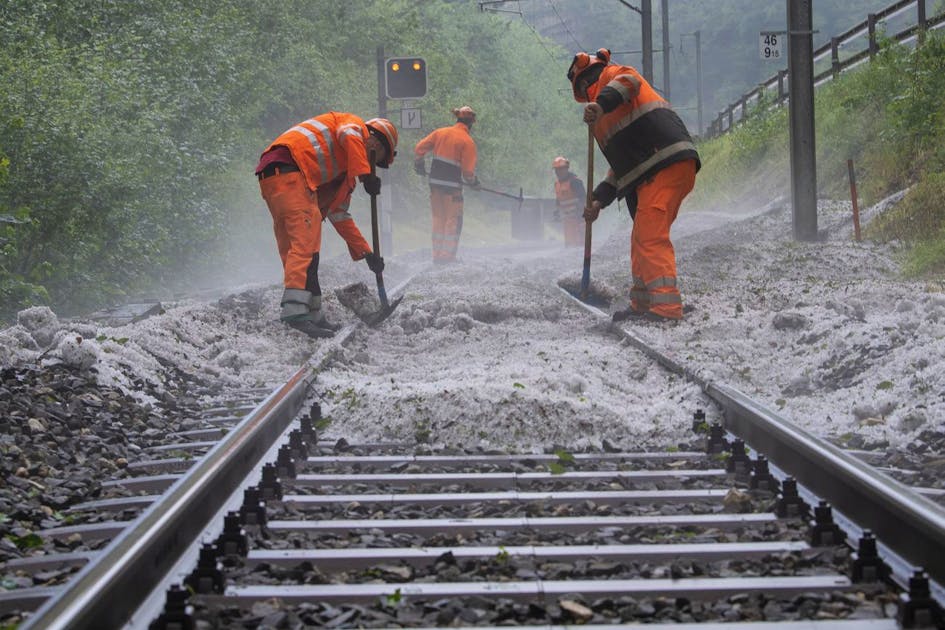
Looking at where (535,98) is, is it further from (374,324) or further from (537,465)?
(537,465)

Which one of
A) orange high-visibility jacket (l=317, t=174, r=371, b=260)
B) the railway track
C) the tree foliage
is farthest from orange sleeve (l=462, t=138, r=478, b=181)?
the railway track

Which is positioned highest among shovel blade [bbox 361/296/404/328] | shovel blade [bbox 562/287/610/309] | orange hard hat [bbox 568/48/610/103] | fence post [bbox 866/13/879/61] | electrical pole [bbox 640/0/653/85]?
electrical pole [bbox 640/0/653/85]

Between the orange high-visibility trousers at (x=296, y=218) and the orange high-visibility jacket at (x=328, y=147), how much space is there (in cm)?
11

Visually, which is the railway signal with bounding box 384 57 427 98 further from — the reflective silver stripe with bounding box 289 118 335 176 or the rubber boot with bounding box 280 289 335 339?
the rubber boot with bounding box 280 289 335 339

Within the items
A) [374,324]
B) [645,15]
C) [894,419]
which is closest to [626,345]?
[374,324]

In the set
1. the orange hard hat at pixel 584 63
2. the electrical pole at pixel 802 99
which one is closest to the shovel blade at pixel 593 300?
the orange hard hat at pixel 584 63

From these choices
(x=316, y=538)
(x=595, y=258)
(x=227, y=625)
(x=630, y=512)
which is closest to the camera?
(x=227, y=625)

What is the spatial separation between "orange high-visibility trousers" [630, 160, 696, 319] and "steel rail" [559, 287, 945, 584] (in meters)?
3.47

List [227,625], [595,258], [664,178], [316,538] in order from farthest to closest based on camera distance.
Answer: [595,258] < [664,178] < [316,538] < [227,625]

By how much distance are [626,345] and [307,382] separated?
244cm

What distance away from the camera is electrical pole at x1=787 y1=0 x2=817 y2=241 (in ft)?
44.2

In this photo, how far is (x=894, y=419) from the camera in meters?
4.52

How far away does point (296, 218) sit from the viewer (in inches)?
322

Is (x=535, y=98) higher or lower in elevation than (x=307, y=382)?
higher
